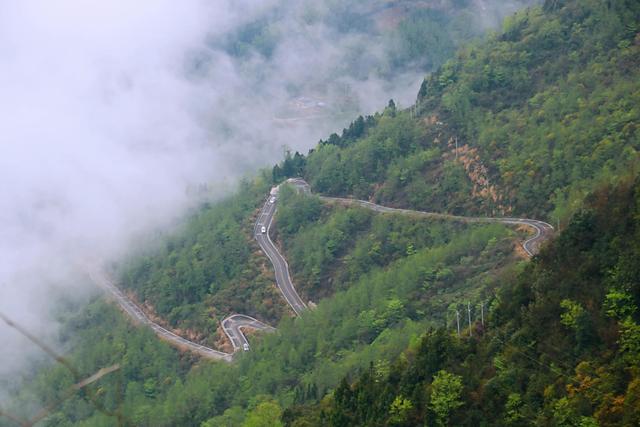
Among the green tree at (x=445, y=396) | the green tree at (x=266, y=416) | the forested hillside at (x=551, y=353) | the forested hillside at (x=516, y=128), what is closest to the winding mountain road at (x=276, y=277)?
the forested hillside at (x=516, y=128)

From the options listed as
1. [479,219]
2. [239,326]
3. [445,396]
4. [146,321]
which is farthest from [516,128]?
[445,396]

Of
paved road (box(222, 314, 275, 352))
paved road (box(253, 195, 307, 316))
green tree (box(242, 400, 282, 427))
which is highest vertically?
paved road (box(253, 195, 307, 316))

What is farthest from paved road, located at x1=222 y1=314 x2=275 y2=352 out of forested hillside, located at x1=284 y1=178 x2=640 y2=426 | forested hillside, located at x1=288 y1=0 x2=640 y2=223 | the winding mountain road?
forested hillside, located at x1=284 y1=178 x2=640 y2=426

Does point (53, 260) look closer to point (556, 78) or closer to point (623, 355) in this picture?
point (556, 78)

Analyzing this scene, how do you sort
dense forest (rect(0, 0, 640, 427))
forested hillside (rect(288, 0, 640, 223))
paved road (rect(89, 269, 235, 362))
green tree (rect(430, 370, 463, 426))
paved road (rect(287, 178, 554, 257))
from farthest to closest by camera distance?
paved road (rect(89, 269, 235, 362))
forested hillside (rect(288, 0, 640, 223))
paved road (rect(287, 178, 554, 257))
green tree (rect(430, 370, 463, 426))
dense forest (rect(0, 0, 640, 427))

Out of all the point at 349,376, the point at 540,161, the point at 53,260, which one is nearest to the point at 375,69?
the point at 53,260

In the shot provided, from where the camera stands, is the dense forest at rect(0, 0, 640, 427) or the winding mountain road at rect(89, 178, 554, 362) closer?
the dense forest at rect(0, 0, 640, 427)

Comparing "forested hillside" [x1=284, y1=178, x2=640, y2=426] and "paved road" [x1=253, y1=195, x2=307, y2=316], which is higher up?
"paved road" [x1=253, y1=195, x2=307, y2=316]

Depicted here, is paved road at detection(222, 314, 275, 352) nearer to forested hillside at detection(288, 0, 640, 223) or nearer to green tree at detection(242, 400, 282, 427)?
forested hillside at detection(288, 0, 640, 223)

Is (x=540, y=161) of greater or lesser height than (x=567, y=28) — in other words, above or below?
below

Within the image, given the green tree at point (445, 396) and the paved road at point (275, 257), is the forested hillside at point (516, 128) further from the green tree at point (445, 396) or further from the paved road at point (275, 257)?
the green tree at point (445, 396)
